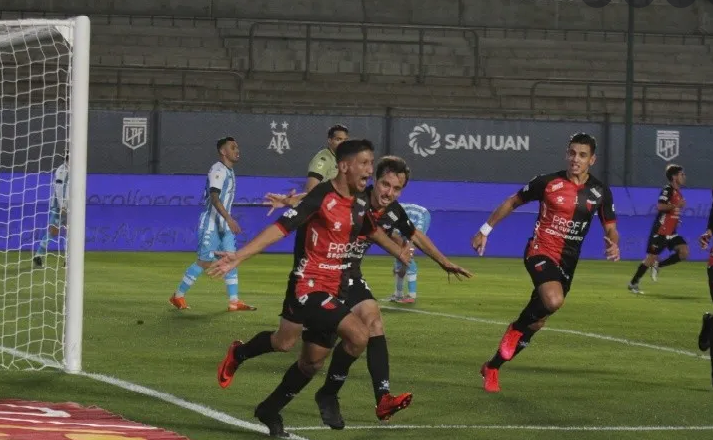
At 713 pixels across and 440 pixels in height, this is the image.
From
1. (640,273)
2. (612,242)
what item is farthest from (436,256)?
(640,273)

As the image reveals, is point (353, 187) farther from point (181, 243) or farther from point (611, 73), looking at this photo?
point (611, 73)

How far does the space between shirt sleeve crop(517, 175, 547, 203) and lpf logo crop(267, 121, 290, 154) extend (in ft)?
69.8

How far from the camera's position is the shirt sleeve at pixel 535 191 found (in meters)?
11.8

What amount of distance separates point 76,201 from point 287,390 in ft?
11.9

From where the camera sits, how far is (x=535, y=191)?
38.8 feet

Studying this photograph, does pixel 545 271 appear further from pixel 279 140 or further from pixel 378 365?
pixel 279 140

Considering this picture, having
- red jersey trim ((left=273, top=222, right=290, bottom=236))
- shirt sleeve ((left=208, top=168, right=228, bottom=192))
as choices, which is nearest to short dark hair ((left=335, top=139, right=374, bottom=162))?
red jersey trim ((left=273, top=222, right=290, bottom=236))

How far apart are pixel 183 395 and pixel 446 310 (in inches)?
337

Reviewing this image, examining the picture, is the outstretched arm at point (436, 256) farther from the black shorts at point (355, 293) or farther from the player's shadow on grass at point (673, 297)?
the player's shadow on grass at point (673, 297)

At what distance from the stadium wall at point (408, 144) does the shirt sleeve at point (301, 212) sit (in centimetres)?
2291

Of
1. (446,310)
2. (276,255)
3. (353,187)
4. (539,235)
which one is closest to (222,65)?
(276,255)

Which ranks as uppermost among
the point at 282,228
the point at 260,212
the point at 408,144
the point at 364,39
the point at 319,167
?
the point at 364,39

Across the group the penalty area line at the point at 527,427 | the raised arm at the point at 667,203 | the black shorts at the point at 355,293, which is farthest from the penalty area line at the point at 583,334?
the raised arm at the point at 667,203

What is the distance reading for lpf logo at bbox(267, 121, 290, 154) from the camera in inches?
1296
